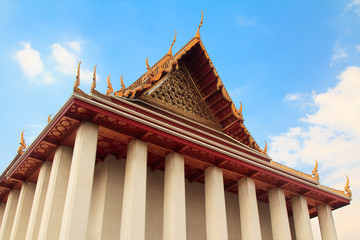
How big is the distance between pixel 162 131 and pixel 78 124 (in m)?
1.99

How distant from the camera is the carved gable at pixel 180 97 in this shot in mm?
12141

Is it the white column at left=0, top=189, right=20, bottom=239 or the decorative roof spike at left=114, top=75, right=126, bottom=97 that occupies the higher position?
the decorative roof spike at left=114, top=75, right=126, bottom=97

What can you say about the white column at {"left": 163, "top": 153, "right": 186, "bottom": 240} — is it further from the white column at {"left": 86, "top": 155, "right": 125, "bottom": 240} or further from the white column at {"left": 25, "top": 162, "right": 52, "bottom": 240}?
the white column at {"left": 25, "top": 162, "right": 52, "bottom": 240}

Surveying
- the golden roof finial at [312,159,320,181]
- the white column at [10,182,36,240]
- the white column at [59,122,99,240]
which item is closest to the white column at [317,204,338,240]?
the golden roof finial at [312,159,320,181]

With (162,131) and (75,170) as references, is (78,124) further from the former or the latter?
(162,131)

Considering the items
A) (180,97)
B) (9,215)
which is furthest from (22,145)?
(180,97)

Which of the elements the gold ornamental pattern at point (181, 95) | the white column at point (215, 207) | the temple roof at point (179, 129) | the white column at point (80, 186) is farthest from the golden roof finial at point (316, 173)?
the white column at point (80, 186)

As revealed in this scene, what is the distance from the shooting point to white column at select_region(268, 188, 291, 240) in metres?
11.9

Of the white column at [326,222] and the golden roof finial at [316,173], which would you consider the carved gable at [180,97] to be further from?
the white column at [326,222]

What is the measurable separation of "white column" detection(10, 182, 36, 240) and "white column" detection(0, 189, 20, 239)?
1037 mm

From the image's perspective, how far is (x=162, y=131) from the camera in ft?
32.2

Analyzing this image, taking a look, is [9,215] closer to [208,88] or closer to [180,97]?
[180,97]

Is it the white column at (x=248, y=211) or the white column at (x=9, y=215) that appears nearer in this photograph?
the white column at (x=248, y=211)

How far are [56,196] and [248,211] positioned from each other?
17.2 ft
